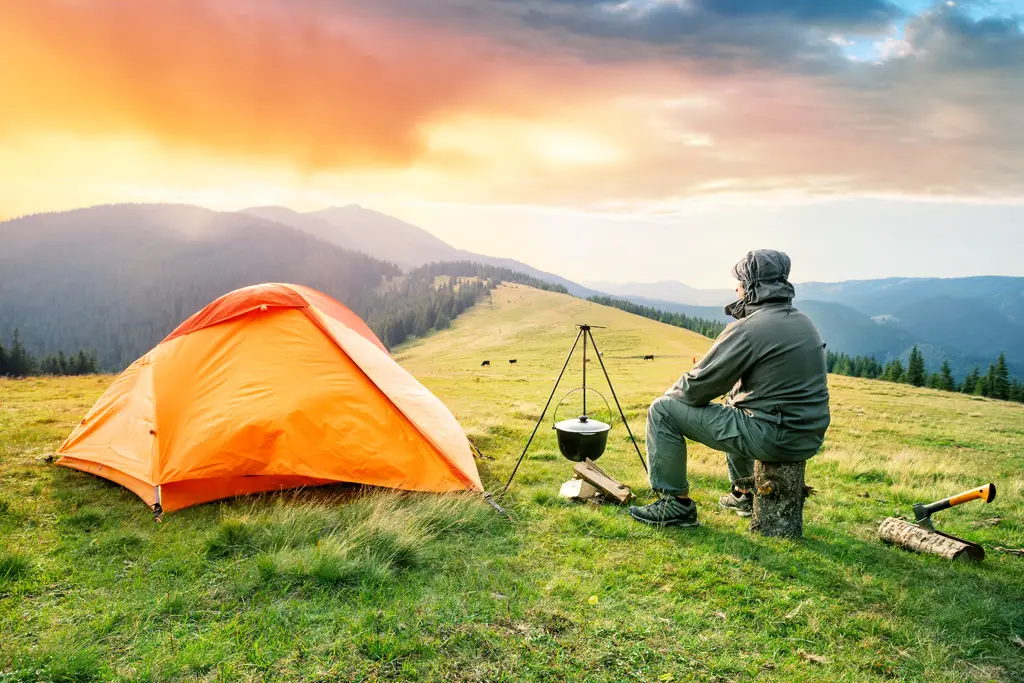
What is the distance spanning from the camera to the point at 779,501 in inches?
251

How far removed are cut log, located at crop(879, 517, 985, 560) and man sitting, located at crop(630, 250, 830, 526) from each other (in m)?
1.51

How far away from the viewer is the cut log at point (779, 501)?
6266 mm

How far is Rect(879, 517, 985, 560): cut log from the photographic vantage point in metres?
5.91

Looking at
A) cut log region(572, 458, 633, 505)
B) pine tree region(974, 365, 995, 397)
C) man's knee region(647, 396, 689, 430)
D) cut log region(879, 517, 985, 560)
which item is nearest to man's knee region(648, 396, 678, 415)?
man's knee region(647, 396, 689, 430)

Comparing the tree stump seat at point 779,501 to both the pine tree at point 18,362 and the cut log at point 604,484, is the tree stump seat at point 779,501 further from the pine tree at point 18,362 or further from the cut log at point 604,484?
the pine tree at point 18,362

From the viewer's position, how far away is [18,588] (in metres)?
4.84

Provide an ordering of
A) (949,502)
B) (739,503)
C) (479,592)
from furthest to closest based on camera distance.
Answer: (739,503) → (949,502) → (479,592)

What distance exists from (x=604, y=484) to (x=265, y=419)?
4.49m

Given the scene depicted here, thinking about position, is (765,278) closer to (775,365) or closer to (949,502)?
(775,365)

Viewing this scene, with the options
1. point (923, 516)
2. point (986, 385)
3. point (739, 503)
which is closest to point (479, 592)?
point (739, 503)

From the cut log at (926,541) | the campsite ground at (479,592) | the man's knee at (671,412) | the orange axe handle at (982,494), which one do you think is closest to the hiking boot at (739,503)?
the campsite ground at (479,592)

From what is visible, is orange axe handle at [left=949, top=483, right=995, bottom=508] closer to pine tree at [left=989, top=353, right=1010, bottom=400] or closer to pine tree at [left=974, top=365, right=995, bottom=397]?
pine tree at [left=974, top=365, right=995, bottom=397]

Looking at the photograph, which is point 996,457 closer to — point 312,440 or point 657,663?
point 657,663

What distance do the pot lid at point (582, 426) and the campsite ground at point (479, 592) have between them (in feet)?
3.05
